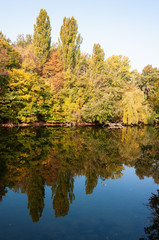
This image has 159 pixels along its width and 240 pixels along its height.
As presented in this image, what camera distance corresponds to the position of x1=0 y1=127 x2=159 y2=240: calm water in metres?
4.14

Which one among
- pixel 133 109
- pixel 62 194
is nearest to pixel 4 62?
pixel 133 109

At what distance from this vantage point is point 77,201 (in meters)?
5.55

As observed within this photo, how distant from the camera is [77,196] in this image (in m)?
5.89

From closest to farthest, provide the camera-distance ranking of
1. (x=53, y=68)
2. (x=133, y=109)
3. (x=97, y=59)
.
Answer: (x=133, y=109) < (x=53, y=68) < (x=97, y=59)

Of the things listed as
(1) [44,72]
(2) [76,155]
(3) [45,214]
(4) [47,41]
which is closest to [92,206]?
(3) [45,214]

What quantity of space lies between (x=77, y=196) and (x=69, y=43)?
109 feet

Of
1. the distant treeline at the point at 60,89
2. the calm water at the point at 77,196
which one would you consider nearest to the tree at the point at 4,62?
the distant treeline at the point at 60,89

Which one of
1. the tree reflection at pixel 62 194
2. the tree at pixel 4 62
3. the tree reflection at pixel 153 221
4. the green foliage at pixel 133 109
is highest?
the tree at pixel 4 62

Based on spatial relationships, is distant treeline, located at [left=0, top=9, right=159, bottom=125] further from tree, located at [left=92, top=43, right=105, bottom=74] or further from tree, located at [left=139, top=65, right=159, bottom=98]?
tree, located at [left=139, top=65, right=159, bottom=98]

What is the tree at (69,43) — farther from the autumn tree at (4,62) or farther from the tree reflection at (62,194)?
the tree reflection at (62,194)

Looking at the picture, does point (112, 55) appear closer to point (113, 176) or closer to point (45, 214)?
point (113, 176)

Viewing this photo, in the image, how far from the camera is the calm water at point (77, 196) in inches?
163

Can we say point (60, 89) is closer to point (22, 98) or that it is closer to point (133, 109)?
point (22, 98)

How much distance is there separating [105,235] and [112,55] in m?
50.4
